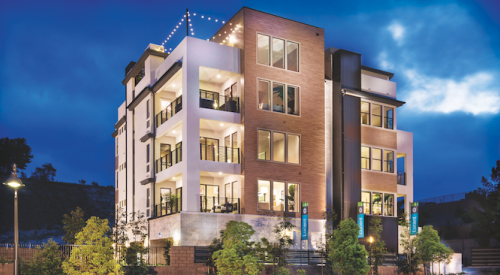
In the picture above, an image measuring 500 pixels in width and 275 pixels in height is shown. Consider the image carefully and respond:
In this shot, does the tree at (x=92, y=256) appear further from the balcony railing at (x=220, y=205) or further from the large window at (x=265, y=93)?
the large window at (x=265, y=93)

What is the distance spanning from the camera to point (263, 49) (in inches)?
1182

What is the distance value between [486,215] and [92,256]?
116ft

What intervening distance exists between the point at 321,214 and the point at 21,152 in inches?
2856

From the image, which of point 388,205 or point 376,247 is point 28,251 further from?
point 388,205

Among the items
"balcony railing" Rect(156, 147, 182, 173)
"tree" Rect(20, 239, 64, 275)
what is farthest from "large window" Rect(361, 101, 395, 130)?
"tree" Rect(20, 239, 64, 275)

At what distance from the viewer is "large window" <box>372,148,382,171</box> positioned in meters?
33.6

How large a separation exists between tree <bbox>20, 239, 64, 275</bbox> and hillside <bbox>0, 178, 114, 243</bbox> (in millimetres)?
53522

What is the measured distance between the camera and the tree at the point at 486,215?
40250 millimetres

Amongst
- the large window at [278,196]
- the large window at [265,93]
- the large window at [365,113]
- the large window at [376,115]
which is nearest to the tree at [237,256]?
the large window at [278,196]

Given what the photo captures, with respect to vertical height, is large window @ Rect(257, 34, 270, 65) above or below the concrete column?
above

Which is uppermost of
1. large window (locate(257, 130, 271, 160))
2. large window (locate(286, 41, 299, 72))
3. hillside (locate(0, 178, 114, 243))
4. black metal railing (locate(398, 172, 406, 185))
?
large window (locate(286, 41, 299, 72))

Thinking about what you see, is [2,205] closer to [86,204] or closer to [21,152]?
[21,152]

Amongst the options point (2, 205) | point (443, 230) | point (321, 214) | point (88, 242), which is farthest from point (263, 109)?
point (2, 205)

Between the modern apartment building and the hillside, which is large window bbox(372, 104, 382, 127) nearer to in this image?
the modern apartment building
